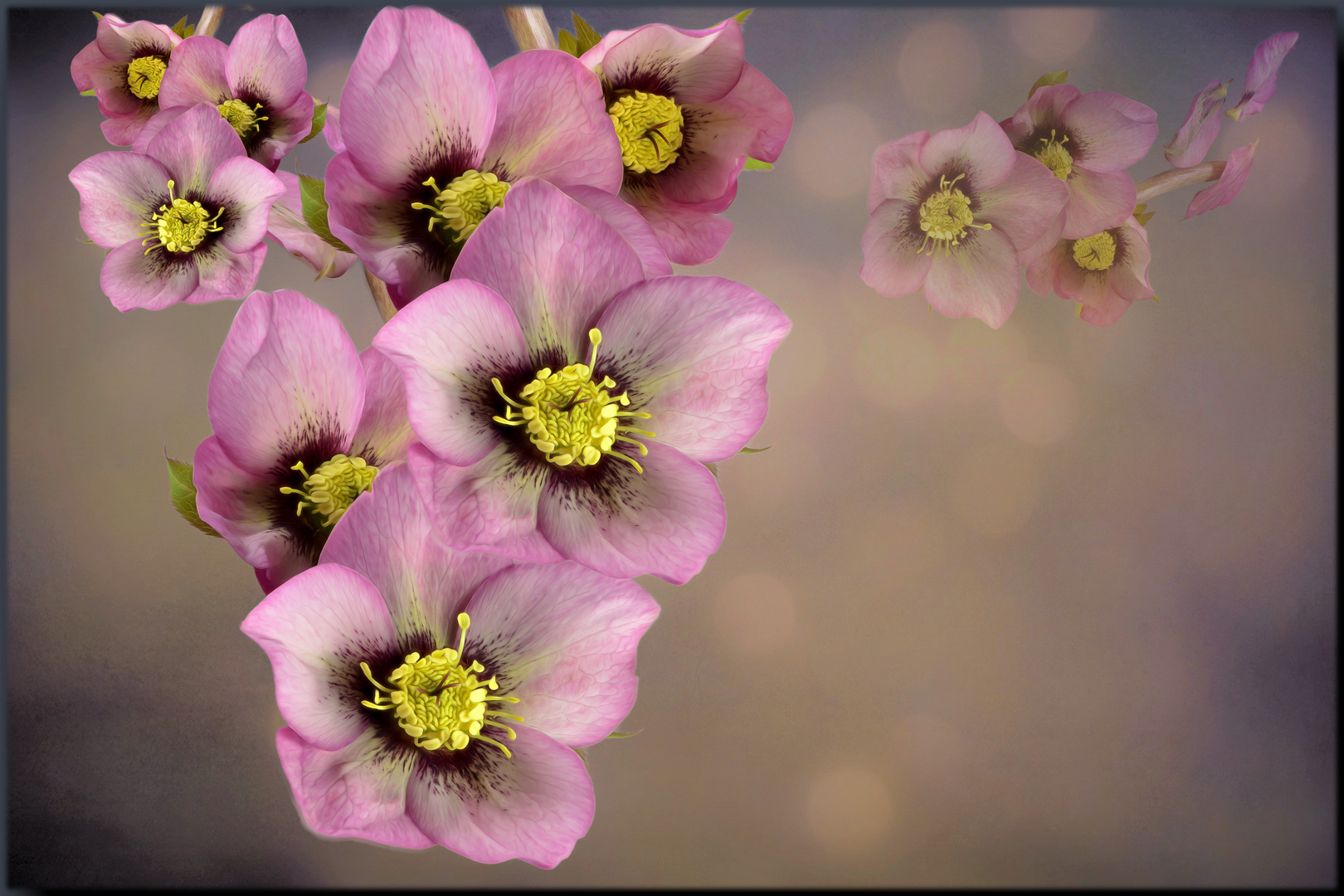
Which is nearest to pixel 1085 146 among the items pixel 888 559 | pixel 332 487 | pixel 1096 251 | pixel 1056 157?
pixel 1056 157

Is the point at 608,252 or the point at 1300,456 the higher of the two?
the point at 608,252

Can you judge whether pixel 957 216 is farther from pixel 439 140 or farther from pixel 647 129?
pixel 439 140

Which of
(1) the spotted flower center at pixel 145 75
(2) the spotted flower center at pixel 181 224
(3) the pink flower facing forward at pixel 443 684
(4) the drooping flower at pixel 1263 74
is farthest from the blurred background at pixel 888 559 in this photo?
(3) the pink flower facing forward at pixel 443 684

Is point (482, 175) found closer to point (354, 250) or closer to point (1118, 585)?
point (354, 250)

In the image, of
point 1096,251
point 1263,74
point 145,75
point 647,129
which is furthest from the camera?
point 1263,74

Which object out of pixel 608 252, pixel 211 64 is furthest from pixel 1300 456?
pixel 211 64

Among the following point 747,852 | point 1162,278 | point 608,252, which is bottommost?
point 747,852

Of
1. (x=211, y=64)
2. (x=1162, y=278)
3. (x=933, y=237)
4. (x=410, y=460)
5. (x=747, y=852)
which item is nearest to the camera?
(x=410, y=460)
